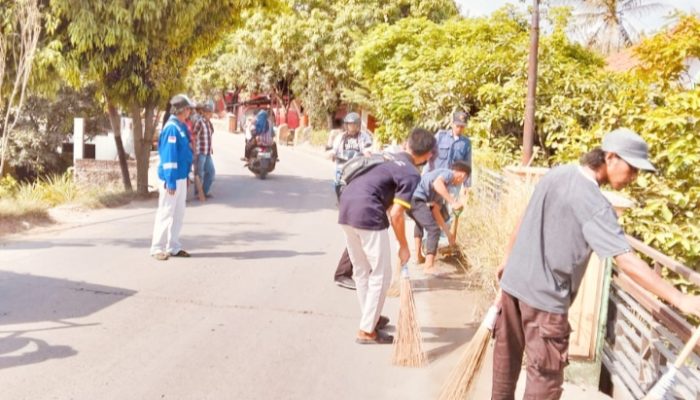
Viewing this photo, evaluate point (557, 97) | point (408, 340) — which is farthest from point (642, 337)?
point (557, 97)

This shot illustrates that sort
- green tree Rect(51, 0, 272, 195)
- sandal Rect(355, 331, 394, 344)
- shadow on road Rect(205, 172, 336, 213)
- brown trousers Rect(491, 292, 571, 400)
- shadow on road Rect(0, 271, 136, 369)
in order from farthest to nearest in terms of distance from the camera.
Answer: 1. shadow on road Rect(205, 172, 336, 213)
2. green tree Rect(51, 0, 272, 195)
3. sandal Rect(355, 331, 394, 344)
4. shadow on road Rect(0, 271, 136, 369)
5. brown trousers Rect(491, 292, 571, 400)

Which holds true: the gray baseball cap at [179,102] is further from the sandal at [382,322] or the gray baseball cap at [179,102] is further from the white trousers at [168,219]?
the sandal at [382,322]

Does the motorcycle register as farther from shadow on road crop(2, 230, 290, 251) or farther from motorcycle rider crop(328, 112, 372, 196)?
motorcycle rider crop(328, 112, 372, 196)

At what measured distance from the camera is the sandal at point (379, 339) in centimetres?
593

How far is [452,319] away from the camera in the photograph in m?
6.78

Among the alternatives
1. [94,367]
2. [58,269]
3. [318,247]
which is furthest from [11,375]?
[318,247]

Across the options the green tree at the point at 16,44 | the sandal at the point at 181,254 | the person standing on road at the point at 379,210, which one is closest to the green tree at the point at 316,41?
the green tree at the point at 16,44

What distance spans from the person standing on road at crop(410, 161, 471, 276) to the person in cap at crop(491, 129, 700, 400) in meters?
4.07

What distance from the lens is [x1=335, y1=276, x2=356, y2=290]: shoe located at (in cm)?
780

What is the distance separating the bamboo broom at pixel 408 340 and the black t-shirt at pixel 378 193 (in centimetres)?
61

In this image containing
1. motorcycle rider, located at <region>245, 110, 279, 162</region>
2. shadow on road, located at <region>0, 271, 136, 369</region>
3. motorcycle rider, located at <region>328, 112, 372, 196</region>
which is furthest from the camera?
motorcycle rider, located at <region>245, 110, 279, 162</region>

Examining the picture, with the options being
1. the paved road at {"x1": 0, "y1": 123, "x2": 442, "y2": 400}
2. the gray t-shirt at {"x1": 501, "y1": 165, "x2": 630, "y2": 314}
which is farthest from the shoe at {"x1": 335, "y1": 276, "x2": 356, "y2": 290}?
the gray t-shirt at {"x1": 501, "y1": 165, "x2": 630, "y2": 314}

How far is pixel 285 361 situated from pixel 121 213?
7664 mm

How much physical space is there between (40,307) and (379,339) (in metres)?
2.95
